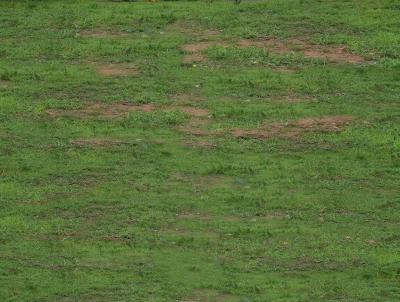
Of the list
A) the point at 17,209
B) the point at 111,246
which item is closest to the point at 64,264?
the point at 111,246

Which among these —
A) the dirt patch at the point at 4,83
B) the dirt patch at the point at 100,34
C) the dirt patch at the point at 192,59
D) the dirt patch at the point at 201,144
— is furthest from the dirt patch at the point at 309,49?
the dirt patch at the point at 4,83

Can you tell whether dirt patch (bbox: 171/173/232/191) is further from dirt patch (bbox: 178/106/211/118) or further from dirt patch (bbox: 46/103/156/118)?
dirt patch (bbox: 46/103/156/118)

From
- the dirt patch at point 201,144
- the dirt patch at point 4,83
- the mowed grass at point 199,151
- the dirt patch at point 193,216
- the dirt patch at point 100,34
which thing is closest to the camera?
the mowed grass at point 199,151

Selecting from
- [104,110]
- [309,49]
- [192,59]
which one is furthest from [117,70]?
[309,49]

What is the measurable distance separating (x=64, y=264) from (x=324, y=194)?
3262 mm

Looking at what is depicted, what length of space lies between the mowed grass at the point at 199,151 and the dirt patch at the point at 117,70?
37mm

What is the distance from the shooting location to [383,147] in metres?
15.3

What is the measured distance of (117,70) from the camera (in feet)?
57.0

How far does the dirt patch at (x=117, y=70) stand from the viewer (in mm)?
17234

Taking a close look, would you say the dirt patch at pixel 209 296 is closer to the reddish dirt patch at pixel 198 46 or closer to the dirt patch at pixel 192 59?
the dirt patch at pixel 192 59

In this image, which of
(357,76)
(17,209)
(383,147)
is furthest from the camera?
(357,76)

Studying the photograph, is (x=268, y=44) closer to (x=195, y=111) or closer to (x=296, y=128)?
(x=195, y=111)

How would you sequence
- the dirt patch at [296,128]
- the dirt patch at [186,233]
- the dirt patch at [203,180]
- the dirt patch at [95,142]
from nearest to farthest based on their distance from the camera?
1. the dirt patch at [186,233]
2. the dirt patch at [203,180]
3. the dirt patch at [95,142]
4. the dirt patch at [296,128]

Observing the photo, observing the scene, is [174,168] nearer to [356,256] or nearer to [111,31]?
[356,256]
